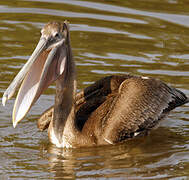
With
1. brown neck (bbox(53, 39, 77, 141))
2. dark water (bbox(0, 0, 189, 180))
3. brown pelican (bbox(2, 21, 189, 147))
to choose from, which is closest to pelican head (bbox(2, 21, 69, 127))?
brown pelican (bbox(2, 21, 189, 147))

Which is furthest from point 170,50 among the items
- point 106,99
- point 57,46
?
point 57,46

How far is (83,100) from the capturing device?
8.25m

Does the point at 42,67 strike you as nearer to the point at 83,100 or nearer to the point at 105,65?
the point at 83,100

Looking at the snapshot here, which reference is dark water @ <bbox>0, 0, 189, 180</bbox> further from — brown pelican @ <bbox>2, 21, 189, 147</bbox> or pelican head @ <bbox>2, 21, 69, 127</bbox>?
pelican head @ <bbox>2, 21, 69, 127</bbox>

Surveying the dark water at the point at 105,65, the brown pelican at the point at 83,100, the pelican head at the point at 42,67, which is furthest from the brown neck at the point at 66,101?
the dark water at the point at 105,65

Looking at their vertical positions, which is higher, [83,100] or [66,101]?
[66,101]

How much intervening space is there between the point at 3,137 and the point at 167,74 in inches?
126

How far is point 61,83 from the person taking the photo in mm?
7621

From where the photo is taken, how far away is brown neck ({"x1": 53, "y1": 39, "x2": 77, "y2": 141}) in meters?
7.62

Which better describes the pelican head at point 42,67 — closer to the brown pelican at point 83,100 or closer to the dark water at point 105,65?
the brown pelican at point 83,100

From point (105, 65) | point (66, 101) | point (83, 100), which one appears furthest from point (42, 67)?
point (105, 65)

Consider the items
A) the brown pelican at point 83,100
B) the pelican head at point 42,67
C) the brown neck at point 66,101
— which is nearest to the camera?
the pelican head at point 42,67

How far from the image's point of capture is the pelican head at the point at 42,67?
7113 millimetres

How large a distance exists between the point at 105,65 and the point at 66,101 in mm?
2802
